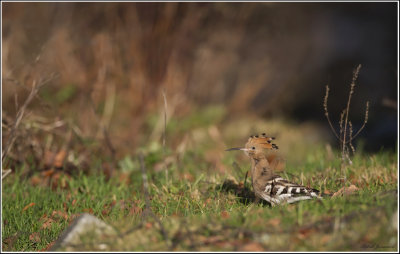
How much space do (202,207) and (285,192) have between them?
952mm

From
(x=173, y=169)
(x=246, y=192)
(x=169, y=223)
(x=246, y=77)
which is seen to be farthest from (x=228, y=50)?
(x=169, y=223)

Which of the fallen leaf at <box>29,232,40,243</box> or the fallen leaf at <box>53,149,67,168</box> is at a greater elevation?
the fallen leaf at <box>53,149,67,168</box>

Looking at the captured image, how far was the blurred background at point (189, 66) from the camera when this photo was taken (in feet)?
31.3

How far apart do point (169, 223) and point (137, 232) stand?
0.27 m

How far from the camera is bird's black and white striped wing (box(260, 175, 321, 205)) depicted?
4.92m

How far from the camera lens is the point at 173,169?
7938 millimetres

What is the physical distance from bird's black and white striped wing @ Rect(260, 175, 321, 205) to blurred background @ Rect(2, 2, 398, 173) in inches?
140

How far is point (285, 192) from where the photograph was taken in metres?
4.97

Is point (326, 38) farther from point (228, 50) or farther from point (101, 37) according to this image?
point (101, 37)

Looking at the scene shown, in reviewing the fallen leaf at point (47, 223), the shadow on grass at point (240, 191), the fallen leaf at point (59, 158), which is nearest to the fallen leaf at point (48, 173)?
the fallen leaf at point (59, 158)

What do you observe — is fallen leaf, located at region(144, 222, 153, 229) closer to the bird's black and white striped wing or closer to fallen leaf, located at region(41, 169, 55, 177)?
the bird's black and white striped wing

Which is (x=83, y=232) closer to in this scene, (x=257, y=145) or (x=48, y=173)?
(x=257, y=145)

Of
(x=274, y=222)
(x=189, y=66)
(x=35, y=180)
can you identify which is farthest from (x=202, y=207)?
(x=189, y=66)

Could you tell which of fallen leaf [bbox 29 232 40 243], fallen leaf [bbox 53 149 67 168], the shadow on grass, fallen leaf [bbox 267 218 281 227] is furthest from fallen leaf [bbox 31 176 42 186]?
fallen leaf [bbox 267 218 281 227]
